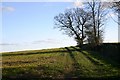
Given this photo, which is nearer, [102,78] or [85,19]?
[102,78]

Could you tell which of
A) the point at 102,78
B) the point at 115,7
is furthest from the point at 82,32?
the point at 102,78

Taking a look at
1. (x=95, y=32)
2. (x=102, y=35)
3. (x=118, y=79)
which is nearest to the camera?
(x=118, y=79)

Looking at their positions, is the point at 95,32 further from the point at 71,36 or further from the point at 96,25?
the point at 71,36

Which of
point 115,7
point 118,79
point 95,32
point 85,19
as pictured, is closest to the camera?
point 118,79

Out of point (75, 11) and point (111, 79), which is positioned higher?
point (75, 11)

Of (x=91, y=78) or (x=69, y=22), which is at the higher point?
(x=69, y=22)

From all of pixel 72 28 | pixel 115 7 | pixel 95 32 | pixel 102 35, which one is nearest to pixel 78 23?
pixel 72 28

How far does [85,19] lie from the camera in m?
78.3

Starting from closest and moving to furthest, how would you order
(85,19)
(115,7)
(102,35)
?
(115,7), (102,35), (85,19)

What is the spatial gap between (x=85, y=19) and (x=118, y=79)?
2431 inches

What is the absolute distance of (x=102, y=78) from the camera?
56.5ft

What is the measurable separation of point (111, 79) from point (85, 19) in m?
61.7

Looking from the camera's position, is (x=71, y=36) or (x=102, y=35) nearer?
(x=102, y=35)

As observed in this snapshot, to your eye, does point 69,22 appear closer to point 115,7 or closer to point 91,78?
point 115,7
